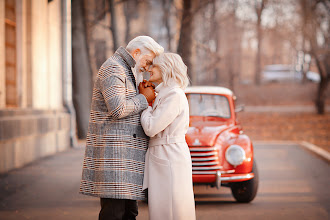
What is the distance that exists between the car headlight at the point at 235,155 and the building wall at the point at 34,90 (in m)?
4.73

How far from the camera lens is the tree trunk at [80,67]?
61.4 feet

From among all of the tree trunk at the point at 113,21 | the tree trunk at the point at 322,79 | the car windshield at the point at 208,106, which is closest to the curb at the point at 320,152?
the car windshield at the point at 208,106

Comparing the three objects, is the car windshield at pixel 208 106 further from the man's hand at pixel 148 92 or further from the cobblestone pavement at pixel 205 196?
the man's hand at pixel 148 92

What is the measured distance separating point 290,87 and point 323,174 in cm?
3336

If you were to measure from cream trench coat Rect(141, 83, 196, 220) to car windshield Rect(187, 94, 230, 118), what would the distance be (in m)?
4.14

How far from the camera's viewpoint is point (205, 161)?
296 inches

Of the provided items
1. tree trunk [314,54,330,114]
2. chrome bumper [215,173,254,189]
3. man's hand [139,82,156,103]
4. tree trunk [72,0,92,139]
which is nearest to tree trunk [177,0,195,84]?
tree trunk [72,0,92,139]

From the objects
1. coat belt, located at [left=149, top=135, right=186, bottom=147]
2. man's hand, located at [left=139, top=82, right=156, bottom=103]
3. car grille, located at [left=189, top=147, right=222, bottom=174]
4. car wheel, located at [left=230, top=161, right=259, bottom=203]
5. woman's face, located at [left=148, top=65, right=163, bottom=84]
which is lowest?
car wheel, located at [left=230, top=161, right=259, bottom=203]

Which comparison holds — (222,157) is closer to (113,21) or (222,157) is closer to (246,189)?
(246,189)

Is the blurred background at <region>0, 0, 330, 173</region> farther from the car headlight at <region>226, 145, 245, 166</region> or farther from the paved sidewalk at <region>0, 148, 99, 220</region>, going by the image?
the car headlight at <region>226, 145, 245, 166</region>

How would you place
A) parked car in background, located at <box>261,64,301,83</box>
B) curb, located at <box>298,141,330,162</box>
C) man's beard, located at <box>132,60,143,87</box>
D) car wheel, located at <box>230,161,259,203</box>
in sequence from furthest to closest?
parked car in background, located at <box>261,64,301,83</box>, curb, located at <box>298,141,330,162</box>, car wheel, located at <box>230,161,259,203</box>, man's beard, located at <box>132,60,143,87</box>

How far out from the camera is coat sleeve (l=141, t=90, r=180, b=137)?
4.25 meters

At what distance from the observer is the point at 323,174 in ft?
36.0

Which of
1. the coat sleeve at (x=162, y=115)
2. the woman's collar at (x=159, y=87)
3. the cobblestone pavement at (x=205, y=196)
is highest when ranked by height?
the woman's collar at (x=159, y=87)
